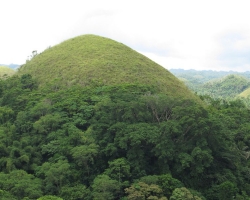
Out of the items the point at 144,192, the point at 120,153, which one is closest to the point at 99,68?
the point at 120,153

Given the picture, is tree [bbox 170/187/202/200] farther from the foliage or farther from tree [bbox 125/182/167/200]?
tree [bbox 125/182/167/200]

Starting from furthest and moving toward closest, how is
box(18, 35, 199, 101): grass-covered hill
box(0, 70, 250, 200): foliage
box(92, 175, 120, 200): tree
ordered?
box(18, 35, 199, 101): grass-covered hill, box(0, 70, 250, 200): foliage, box(92, 175, 120, 200): tree

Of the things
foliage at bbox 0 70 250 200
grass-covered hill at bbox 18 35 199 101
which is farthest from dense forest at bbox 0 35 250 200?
grass-covered hill at bbox 18 35 199 101

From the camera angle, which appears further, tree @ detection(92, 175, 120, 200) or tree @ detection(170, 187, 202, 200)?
tree @ detection(92, 175, 120, 200)

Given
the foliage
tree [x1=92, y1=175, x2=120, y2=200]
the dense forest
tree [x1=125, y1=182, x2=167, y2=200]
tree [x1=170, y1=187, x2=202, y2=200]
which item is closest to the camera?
tree [x1=125, y1=182, x2=167, y2=200]

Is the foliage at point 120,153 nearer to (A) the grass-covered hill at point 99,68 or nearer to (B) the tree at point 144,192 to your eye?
(B) the tree at point 144,192

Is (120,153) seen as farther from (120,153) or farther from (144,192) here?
(144,192)

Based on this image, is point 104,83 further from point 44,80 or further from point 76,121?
point 76,121
